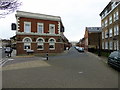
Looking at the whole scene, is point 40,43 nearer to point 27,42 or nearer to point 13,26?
point 27,42

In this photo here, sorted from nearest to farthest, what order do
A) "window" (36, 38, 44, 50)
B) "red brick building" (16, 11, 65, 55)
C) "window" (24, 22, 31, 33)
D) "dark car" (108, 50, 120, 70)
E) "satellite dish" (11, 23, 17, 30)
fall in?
1. "dark car" (108, 50, 120, 70)
2. "satellite dish" (11, 23, 17, 30)
3. "red brick building" (16, 11, 65, 55)
4. "window" (24, 22, 31, 33)
5. "window" (36, 38, 44, 50)

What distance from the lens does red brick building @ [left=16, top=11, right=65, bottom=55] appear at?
24.7m

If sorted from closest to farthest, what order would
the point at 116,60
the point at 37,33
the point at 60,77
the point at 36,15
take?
the point at 60,77 < the point at 116,60 < the point at 37,33 < the point at 36,15

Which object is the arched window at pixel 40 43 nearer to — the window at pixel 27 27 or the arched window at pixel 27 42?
the arched window at pixel 27 42

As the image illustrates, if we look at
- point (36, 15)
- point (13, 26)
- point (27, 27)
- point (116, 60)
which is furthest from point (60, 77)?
point (36, 15)

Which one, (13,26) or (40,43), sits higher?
(13,26)

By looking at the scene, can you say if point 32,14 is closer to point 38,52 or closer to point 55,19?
point 55,19

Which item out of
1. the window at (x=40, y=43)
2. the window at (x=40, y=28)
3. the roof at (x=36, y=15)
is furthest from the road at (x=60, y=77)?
the window at (x=40, y=28)

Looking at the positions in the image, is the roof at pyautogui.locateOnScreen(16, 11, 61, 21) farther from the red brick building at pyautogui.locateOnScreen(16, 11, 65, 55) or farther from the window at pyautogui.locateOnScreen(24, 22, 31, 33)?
the window at pyautogui.locateOnScreen(24, 22, 31, 33)

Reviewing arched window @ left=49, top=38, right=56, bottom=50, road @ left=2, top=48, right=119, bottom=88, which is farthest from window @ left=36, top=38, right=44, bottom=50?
road @ left=2, top=48, right=119, bottom=88

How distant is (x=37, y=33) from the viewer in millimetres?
26156

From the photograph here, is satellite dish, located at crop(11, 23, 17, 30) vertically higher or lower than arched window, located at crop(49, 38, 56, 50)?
higher

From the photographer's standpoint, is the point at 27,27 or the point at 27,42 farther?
the point at 27,27

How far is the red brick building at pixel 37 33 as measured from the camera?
973 inches
